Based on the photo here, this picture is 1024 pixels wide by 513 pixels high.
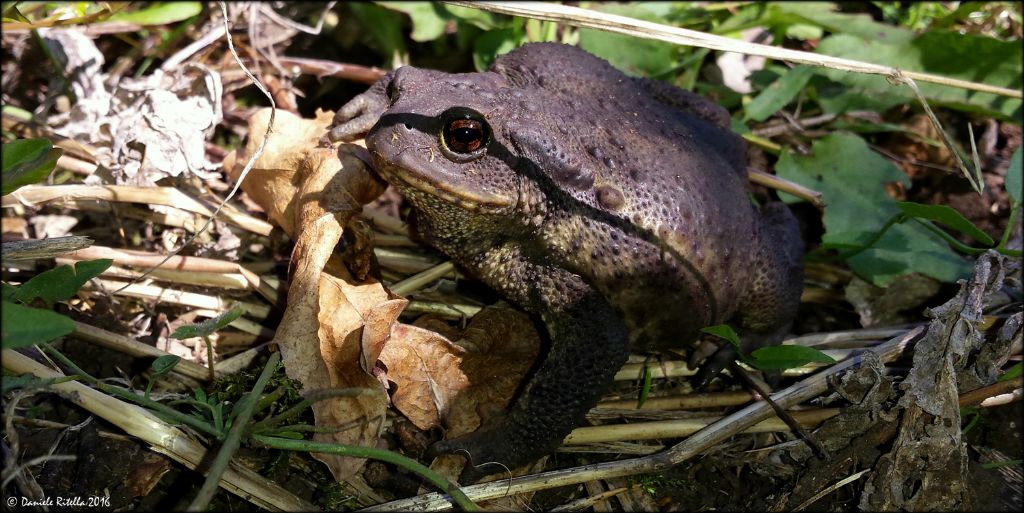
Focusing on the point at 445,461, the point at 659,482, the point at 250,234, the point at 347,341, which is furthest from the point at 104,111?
the point at 659,482

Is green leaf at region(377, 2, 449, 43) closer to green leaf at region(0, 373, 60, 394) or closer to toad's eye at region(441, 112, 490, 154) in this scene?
toad's eye at region(441, 112, 490, 154)

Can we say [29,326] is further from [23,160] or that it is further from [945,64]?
[945,64]

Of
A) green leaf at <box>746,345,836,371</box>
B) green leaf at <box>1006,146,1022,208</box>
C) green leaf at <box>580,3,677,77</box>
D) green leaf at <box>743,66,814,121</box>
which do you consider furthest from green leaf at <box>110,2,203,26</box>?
green leaf at <box>1006,146,1022,208</box>

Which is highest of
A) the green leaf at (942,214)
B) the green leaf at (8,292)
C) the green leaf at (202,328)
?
the green leaf at (942,214)

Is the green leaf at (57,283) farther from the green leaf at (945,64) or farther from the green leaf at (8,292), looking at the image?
the green leaf at (945,64)

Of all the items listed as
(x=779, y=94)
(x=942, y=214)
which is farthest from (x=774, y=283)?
(x=779, y=94)

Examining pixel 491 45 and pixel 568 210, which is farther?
pixel 491 45

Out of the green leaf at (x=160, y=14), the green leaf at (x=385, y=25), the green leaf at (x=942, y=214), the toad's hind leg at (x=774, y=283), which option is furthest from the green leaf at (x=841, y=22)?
the green leaf at (x=160, y=14)

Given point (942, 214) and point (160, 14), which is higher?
point (942, 214)
